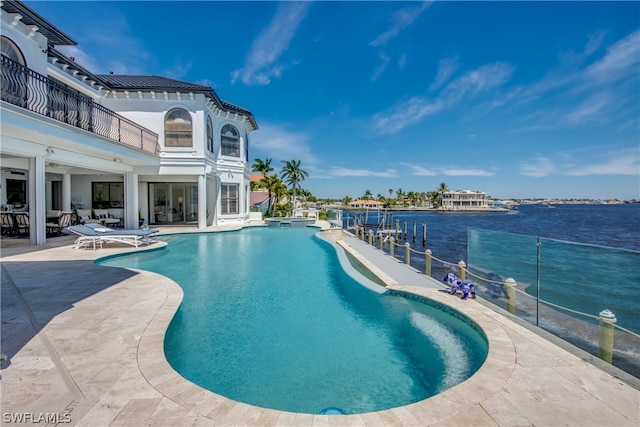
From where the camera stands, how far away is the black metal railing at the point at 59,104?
7.82 metres

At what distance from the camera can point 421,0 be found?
40.9ft

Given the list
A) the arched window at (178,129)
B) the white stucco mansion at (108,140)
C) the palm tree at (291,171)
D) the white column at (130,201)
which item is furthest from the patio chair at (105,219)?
the palm tree at (291,171)

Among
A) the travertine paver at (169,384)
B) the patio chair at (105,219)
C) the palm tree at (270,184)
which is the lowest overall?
the travertine paver at (169,384)

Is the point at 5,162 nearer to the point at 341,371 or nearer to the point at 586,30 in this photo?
the point at 341,371

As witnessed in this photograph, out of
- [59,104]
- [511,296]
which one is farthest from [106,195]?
[511,296]

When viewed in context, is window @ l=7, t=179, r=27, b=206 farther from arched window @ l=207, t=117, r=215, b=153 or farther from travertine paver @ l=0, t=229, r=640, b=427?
travertine paver @ l=0, t=229, r=640, b=427

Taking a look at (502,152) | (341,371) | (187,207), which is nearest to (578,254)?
(341,371)

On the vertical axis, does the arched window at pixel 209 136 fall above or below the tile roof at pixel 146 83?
below

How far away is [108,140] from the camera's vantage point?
1135 centimetres

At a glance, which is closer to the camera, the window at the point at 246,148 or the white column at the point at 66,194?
the white column at the point at 66,194

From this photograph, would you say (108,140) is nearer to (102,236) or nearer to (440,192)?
(102,236)

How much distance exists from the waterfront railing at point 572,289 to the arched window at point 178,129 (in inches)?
593

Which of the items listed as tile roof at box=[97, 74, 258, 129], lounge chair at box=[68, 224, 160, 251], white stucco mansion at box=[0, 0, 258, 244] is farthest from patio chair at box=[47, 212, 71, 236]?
tile roof at box=[97, 74, 258, 129]

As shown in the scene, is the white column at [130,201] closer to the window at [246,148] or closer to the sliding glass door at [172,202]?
the sliding glass door at [172,202]
